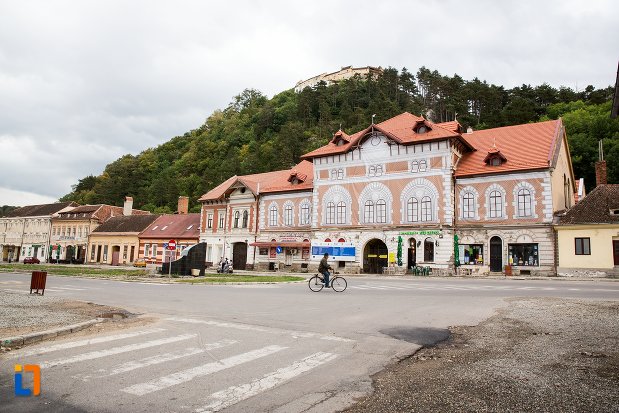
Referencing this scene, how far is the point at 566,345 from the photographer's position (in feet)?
25.5

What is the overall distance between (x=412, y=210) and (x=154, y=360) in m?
35.5

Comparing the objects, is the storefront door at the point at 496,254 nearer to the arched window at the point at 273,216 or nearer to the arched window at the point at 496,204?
the arched window at the point at 496,204

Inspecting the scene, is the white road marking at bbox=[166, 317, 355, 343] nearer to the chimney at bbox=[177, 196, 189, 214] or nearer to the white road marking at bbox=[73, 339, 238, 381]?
the white road marking at bbox=[73, 339, 238, 381]

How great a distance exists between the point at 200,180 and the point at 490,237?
61111 millimetres

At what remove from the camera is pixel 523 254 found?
116ft

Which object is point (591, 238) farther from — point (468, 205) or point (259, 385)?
point (259, 385)

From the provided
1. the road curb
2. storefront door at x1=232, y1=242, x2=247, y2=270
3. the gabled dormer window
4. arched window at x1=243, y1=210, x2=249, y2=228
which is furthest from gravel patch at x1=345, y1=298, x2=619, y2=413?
arched window at x1=243, y1=210, x2=249, y2=228

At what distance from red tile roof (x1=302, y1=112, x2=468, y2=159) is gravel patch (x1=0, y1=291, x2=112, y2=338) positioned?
32146 millimetres

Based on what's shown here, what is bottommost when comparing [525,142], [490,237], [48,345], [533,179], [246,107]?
[48,345]

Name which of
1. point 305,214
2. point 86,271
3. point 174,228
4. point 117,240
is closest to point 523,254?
point 305,214

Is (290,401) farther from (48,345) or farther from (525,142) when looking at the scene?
(525,142)

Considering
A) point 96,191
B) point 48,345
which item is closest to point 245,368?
point 48,345

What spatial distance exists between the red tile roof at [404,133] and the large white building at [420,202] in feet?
0.36

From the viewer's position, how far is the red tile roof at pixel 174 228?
56781 mm
